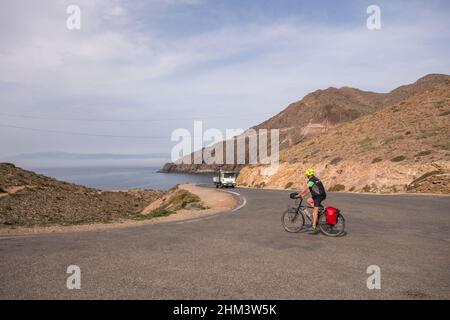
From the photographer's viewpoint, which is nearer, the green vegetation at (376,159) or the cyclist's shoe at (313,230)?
the cyclist's shoe at (313,230)

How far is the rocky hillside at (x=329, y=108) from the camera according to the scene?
14388 centimetres

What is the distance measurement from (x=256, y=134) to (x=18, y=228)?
18311 centimetres

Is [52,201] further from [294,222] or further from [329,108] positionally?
[329,108]

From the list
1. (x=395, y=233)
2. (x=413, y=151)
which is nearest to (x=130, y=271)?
(x=395, y=233)

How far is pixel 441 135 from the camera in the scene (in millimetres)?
39969

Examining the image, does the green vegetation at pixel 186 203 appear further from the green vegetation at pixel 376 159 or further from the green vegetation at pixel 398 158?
the green vegetation at pixel 398 158

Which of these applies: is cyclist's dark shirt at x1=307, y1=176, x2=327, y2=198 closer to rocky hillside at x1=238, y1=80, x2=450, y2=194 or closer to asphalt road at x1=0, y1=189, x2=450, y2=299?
asphalt road at x1=0, y1=189, x2=450, y2=299

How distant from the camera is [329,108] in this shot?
151125 millimetres

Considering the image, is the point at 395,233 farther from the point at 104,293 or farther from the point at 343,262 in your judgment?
the point at 104,293

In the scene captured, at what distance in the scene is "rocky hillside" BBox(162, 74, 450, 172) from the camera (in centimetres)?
14388

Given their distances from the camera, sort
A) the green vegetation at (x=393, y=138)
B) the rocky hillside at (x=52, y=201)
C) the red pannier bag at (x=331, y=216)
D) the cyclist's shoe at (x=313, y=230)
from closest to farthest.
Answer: the red pannier bag at (x=331, y=216), the cyclist's shoe at (x=313, y=230), the rocky hillside at (x=52, y=201), the green vegetation at (x=393, y=138)

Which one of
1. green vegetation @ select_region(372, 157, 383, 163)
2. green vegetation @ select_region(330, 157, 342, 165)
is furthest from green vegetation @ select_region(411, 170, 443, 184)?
green vegetation @ select_region(330, 157, 342, 165)

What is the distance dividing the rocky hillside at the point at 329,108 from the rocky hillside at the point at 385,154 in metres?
68.7

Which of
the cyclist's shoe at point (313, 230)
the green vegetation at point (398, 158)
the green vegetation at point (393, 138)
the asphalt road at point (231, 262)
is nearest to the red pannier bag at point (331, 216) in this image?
the asphalt road at point (231, 262)
